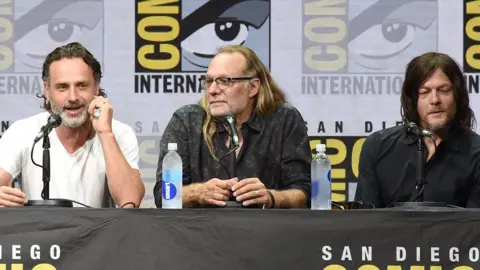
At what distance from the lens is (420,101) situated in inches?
137

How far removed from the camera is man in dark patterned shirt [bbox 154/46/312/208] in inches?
134

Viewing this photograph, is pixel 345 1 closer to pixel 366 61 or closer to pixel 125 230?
pixel 366 61

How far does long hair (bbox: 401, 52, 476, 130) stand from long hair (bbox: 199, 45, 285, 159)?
1.68 ft

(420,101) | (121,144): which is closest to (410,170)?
(420,101)

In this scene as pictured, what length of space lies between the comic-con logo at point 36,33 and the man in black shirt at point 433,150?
1576mm

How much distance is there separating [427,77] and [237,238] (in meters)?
1.20

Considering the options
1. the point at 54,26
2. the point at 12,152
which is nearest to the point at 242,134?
the point at 12,152

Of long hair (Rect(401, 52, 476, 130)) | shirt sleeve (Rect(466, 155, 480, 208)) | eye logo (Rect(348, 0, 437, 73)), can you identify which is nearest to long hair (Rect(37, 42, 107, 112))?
long hair (Rect(401, 52, 476, 130))

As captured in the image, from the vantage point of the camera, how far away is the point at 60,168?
138 inches

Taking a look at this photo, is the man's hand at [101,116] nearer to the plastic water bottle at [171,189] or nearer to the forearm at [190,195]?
the forearm at [190,195]

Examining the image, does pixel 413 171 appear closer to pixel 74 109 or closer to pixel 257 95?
pixel 257 95

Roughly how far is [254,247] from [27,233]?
69 cm

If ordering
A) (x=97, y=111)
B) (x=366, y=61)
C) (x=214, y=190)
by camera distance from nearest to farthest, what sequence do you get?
1. (x=214, y=190)
2. (x=97, y=111)
3. (x=366, y=61)

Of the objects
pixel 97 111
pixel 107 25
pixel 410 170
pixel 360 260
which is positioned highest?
pixel 107 25
